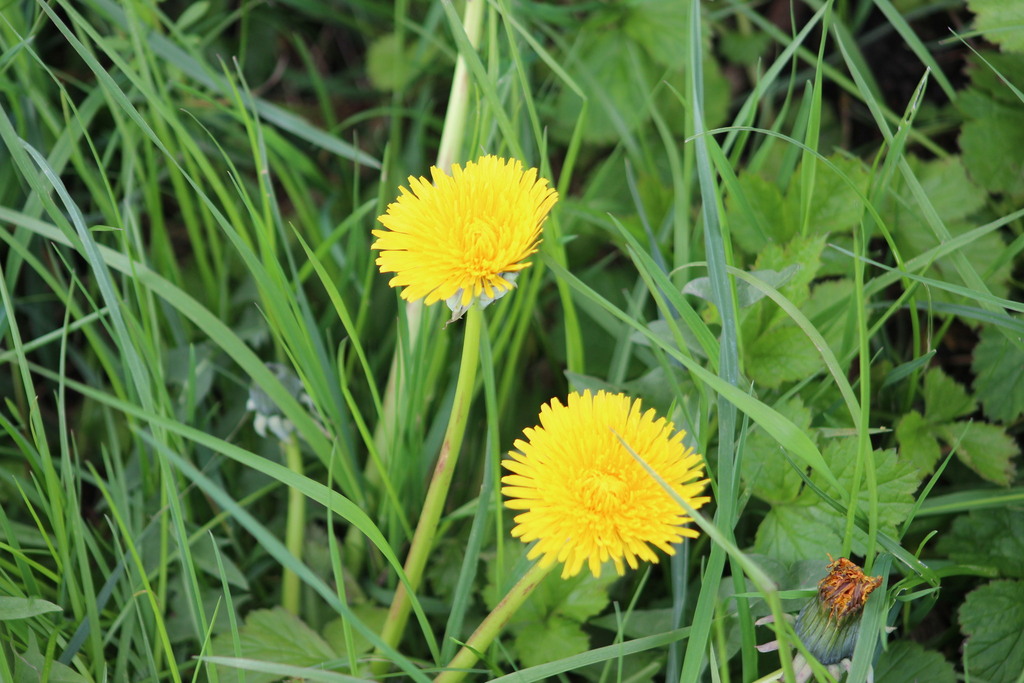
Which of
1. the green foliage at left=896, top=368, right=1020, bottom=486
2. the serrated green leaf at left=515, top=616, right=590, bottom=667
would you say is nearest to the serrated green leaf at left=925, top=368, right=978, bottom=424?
the green foliage at left=896, top=368, right=1020, bottom=486

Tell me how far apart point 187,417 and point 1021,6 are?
105cm

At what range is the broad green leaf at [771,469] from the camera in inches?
28.9

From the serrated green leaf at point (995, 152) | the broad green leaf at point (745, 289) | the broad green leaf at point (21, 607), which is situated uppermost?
the serrated green leaf at point (995, 152)

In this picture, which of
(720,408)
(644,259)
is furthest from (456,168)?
(720,408)

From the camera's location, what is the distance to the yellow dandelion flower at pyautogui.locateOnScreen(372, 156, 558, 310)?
552 mm

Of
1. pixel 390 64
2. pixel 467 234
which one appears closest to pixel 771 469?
pixel 467 234

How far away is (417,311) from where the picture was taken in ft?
2.94

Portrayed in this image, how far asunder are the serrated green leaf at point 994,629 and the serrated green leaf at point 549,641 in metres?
0.38

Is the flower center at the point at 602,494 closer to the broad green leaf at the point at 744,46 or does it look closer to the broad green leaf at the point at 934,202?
the broad green leaf at the point at 934,202

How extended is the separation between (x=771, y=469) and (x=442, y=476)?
33 cm

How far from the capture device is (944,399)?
0.84 m

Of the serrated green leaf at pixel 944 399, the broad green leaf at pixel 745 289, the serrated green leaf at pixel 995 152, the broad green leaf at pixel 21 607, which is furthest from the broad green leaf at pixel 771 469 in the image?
the broad green leaf at pixel 21 607

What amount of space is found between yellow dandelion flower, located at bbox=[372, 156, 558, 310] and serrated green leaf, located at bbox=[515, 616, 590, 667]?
0.37 metres

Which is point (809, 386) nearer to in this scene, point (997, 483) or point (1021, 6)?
point (997, 483)
